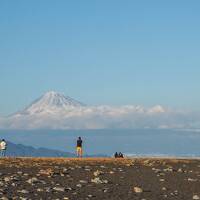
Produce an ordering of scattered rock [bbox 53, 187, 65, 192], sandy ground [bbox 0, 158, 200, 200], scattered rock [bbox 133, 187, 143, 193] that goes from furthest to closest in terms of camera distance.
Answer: scattered rock [bbox 133, 187, 143, 193], scattered rock [bbox 53, 187, 65, 192], sandy ground [bbox 0, 158, 200, 200]

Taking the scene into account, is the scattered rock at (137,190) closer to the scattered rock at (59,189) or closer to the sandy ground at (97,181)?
the sandy ground at (97,181)

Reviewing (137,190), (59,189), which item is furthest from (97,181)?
(59,189)

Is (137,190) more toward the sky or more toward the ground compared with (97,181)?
more toward the ground

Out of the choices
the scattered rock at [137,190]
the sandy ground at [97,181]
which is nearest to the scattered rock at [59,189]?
the sandy ground at [97,181]

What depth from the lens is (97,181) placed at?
3806 centimetres

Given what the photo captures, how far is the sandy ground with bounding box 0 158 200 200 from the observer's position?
34031mm

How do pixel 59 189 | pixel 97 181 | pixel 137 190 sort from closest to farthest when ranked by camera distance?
pixel 59 189, pixel 137 190, pixel 97 181

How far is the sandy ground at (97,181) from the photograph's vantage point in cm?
3403

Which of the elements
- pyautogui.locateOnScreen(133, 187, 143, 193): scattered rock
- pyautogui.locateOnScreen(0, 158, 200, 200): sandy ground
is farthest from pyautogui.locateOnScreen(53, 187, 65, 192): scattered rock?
pyautogui.locateOnScreen(133, 187, 143, 193): scattered rock

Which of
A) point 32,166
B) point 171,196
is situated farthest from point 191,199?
point 32,166

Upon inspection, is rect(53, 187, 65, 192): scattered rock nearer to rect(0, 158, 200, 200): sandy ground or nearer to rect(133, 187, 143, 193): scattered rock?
rect(0, 158, 200, 200): sandy ground

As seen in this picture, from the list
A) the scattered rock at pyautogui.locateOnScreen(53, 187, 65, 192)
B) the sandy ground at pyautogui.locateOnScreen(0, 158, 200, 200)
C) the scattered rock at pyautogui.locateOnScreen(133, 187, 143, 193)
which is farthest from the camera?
the scattered rock at pyautogui.locateOnScreen(133, 187, 143, 193)

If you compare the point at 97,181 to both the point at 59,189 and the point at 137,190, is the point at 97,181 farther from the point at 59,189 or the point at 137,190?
the point at 59,189

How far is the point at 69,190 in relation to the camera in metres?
34.9
